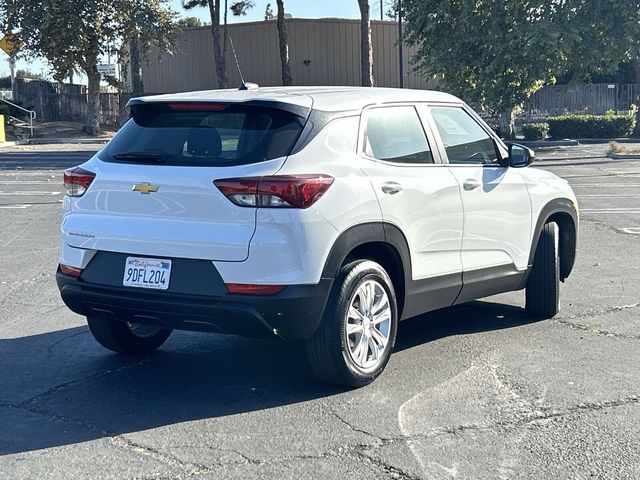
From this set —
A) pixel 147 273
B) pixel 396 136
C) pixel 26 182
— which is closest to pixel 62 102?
pixel 26 182

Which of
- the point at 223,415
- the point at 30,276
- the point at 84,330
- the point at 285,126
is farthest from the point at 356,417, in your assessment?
the point at 30,276

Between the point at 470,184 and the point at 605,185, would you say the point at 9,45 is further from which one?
the point at 470,184

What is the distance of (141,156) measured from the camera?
536 cm

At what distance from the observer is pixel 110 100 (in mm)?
48094

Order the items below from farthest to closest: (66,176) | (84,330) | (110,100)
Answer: (110,100), (84,330), (66,176)

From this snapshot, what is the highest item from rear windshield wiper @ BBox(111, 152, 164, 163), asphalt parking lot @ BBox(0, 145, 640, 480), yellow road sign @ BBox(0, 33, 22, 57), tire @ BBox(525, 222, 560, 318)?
yellow road sign @ BBox(0, 33, 22, 57)

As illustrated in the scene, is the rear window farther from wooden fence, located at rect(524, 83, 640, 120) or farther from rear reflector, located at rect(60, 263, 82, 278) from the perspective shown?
wooden fence, located at rect(524, 83, 640, 120)

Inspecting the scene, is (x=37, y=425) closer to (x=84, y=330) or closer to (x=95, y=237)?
(x=95, y=237)

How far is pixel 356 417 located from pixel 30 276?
17.3 feet

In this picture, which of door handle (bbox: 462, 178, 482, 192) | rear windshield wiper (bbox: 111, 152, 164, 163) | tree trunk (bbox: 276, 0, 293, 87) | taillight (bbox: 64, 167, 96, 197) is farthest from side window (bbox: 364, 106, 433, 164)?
tree trunk (bbox: 276, 0, 293, 87)

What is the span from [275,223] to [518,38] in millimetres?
24353

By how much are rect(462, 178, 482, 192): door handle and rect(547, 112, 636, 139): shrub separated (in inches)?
1251

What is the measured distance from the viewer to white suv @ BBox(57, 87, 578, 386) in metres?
4.95

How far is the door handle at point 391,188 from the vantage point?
18.1ft
